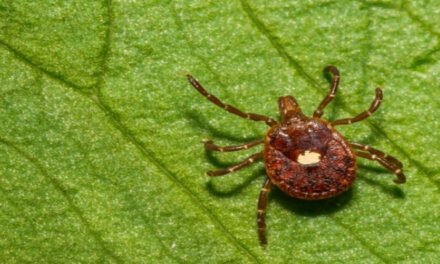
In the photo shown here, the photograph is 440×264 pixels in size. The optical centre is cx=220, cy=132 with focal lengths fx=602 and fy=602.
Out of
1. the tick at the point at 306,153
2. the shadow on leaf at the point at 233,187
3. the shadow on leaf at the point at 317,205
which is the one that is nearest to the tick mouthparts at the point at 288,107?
the tick at the point at 306,153

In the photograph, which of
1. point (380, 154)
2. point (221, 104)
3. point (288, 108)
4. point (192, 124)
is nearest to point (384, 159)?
point (380, 154)

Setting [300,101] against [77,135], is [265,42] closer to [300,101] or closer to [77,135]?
[300,101]

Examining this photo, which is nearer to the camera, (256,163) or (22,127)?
(22,127)

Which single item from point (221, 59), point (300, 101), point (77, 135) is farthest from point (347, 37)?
point (77, 135)

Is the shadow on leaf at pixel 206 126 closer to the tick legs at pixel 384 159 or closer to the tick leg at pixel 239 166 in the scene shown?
the tick leg at pixel 239 166

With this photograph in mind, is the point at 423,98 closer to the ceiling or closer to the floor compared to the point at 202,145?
closer to the ceiling

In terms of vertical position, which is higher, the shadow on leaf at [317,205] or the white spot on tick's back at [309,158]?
the white spot on tick's back at [309,158]

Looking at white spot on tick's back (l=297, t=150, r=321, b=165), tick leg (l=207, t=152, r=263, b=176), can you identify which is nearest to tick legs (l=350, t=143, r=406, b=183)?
white spot on tick's back (l=297, t=150, r=321, b=165)
